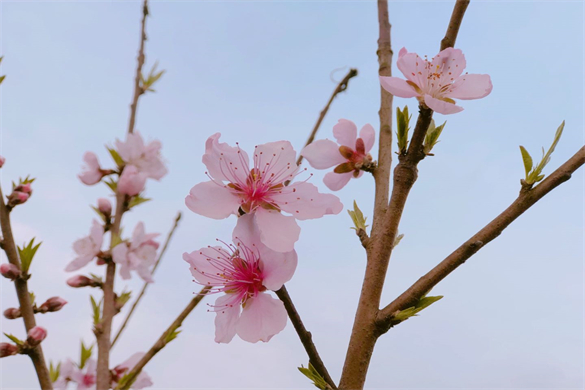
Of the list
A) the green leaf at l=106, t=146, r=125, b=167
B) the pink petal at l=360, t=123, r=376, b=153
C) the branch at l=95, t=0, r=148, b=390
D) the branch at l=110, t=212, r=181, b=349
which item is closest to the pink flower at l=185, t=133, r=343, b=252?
the pink petal at l=360, t=123, r=376, b=153

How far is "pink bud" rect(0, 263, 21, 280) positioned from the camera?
1512mm

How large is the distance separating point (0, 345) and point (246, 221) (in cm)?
122

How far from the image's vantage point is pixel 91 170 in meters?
2.22

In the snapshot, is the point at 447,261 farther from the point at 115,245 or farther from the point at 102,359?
the point at 115,245

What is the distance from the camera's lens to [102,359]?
5.57 feet

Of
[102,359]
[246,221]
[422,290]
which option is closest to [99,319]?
[102,359]

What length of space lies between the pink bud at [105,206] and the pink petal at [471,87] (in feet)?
5.10

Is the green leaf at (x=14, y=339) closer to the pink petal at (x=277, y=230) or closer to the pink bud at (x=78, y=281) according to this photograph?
the pink bud at (x=78, y=281)

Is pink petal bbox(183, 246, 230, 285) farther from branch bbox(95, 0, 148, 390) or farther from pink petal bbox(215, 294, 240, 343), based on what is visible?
branch bbox(95, 0, 148, 390)

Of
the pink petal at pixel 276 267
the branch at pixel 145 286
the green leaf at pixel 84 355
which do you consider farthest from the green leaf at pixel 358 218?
the green leaf at pixel 84 355

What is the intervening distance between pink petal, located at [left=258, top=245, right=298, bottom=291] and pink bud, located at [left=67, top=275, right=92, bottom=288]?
1.33 meters

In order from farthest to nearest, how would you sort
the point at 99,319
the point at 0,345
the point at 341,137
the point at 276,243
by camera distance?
the point at 99,319 → the point at 0,345 → the point at 341,137 → the point at 276,243

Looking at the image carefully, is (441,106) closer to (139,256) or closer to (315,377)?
(315,377)

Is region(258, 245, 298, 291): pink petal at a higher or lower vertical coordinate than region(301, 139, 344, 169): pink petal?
A: lower
